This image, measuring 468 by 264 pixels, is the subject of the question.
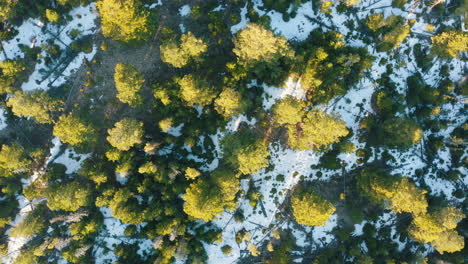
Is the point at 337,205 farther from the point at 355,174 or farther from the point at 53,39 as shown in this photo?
the point at 53,39

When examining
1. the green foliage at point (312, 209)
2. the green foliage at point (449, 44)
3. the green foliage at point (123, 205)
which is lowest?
the green foliage at point (312, 209)

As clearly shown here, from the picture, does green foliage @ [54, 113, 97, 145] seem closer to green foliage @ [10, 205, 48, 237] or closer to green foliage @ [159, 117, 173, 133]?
green foliage @ [159, 117, 173, 133]

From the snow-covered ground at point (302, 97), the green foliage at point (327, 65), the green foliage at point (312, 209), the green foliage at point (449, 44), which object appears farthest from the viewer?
the snow-covered ground at point (302, 97)

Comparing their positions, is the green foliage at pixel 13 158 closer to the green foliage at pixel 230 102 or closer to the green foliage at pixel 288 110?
the green foliage at pixel 230 102

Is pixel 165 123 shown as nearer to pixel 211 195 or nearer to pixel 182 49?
pixel 182 49

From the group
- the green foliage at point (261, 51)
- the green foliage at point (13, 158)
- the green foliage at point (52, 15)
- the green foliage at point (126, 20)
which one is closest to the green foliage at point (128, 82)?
the green foliage at point (126, 20)

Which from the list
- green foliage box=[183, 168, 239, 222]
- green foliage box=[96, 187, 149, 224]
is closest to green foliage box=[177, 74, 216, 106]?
green foliage box=[183, 168, 239, 222]
